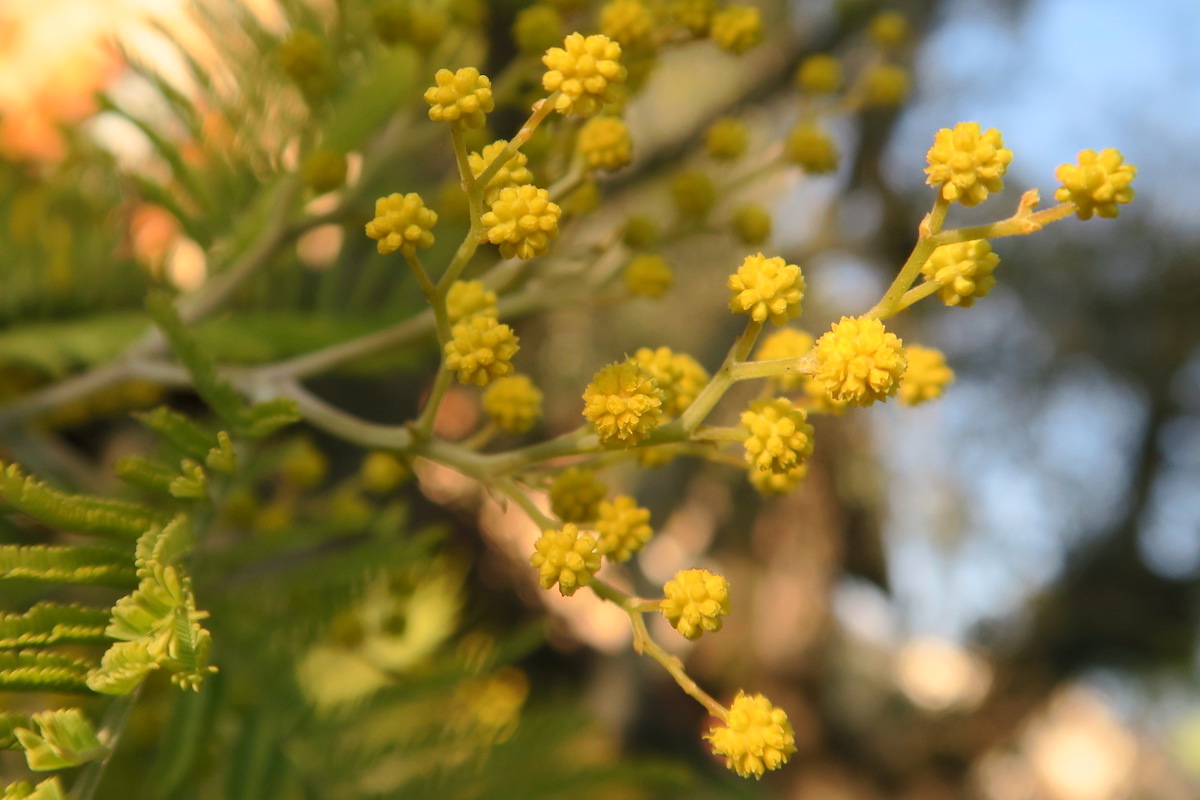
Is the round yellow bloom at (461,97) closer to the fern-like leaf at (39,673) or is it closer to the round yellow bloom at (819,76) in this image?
the fern-like leaf at (39,673)

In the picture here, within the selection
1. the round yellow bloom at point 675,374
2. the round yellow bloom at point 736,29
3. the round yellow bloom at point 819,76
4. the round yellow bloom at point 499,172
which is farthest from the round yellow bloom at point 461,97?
the round yellow bloom at point 819,76

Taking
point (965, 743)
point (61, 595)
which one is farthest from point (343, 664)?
point (965, 743)

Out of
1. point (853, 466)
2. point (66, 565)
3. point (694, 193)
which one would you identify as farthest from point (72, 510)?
point (853, 466)

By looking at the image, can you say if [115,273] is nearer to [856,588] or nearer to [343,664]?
[343,664]

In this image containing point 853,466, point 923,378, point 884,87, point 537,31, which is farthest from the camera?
point 853,466

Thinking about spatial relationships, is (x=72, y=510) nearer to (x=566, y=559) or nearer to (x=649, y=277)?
(x=566, y=559)

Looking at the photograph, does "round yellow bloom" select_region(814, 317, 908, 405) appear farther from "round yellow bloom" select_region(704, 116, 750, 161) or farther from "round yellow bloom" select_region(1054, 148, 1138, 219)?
"round yellow bloom" select_region(704, 116, 750, 161)
